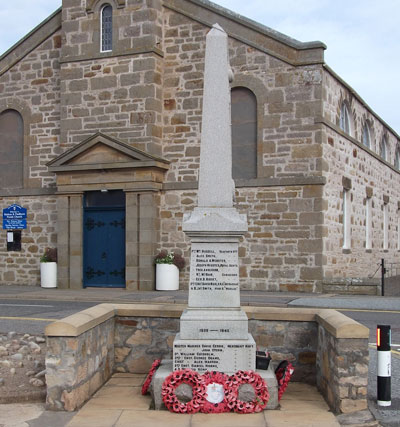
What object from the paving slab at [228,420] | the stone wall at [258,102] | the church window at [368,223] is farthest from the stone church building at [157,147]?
the paving slab at [228,420]

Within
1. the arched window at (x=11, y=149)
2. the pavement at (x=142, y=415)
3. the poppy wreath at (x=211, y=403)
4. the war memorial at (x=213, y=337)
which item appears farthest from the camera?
the arched window at (x=11, y=149)

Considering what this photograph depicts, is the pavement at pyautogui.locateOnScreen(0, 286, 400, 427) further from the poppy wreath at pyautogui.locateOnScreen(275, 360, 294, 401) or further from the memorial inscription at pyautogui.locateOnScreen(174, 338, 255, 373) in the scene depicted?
the memorial inscription at pyautogui.locateOnScreen(174, 338, 255, 373)

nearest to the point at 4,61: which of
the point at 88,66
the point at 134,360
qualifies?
the point at 88,66

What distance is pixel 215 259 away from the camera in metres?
6.97

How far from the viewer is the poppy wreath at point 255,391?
6.34m

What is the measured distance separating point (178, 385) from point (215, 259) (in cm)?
138

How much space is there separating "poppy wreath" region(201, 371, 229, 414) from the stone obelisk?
117 mm

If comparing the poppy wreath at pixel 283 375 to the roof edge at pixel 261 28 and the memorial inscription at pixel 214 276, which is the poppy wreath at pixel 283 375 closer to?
the memorial inscription at pixel 214 276

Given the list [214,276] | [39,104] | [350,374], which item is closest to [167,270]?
[39,104]

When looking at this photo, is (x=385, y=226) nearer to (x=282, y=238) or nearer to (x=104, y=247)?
(x=282, y=238)

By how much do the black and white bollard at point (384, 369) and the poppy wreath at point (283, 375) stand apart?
95cm

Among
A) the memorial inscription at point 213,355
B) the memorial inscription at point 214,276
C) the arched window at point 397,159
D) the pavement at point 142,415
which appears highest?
the arched window at point 397,159

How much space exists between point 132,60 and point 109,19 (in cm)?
168

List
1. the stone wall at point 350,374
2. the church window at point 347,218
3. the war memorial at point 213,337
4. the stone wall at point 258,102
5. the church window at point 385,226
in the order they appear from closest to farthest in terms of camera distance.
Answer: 1. the stone wall at point 350,374
2. the war memorial at point 213,337
3. the stone wall at point 258,102
4. the church window at point 347,218
5. the church window at point 385,226
